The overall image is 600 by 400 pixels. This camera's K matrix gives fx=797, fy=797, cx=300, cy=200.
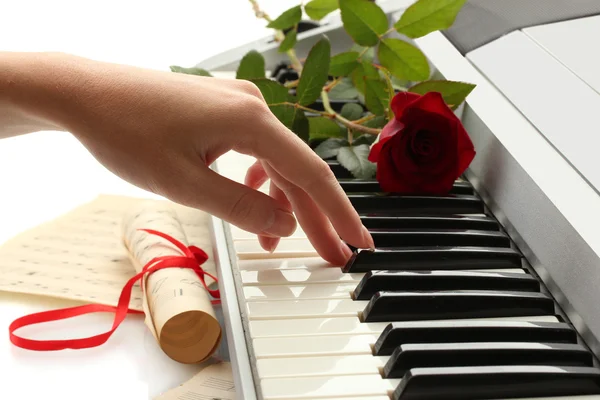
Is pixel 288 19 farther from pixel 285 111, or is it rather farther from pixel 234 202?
pixel 234 202

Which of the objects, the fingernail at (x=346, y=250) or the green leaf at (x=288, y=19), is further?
the green leaf at (x=288, y=19)

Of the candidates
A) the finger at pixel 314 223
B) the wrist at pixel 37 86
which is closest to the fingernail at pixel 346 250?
the finger at pixel 314 223

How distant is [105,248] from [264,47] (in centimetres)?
68

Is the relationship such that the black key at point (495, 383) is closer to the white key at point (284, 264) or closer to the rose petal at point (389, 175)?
the white key at point (284, 264)

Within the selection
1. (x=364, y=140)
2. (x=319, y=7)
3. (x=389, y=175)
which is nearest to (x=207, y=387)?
(x=389, y=175)

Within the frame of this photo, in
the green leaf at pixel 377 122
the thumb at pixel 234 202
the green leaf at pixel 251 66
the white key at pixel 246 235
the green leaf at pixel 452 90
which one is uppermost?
the green leaf at pixel 251 66

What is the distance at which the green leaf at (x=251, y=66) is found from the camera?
1.53 metres

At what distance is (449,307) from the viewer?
1061mm

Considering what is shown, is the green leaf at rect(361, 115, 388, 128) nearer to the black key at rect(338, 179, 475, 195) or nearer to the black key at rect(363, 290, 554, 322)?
the black key at rect(338, 179, 475, 195)

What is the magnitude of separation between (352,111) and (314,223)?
443 millimetres

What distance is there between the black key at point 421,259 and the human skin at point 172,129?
0.06m

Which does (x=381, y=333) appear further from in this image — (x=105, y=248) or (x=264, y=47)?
(x=264, y=47)

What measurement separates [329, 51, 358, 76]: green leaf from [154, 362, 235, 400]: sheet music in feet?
2.13

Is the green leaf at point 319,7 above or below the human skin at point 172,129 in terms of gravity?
above
